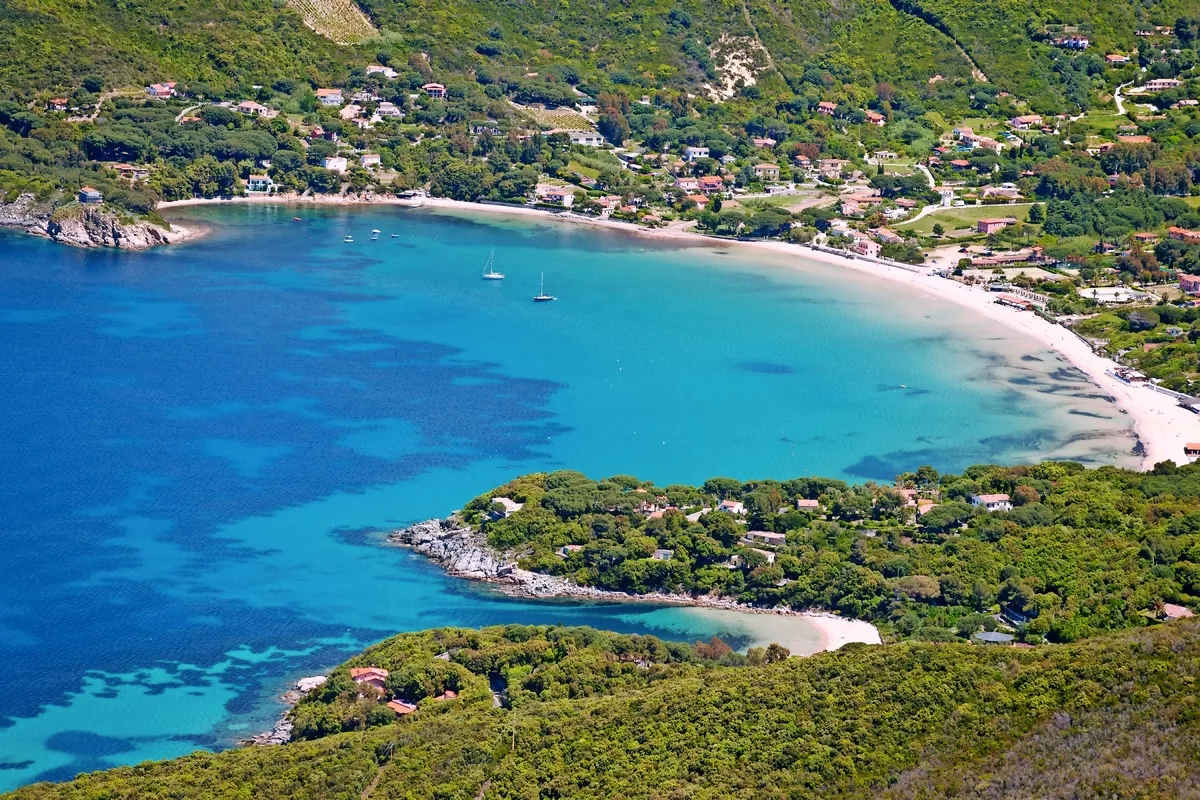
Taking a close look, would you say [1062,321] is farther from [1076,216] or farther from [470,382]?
[470,382]

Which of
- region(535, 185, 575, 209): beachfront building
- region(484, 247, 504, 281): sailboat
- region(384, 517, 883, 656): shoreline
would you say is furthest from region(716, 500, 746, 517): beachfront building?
region(535, 185, 575, 209): beachfront building

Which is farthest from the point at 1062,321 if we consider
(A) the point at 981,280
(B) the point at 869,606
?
(B) the point at 869,606

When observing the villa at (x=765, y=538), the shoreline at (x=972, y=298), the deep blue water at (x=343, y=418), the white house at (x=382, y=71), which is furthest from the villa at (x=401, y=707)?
the white house at (x=382, y=71)

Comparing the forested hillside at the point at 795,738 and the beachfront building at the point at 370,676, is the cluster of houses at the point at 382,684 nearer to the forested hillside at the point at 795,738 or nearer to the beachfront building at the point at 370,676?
the beachfront building at the point at 370,676

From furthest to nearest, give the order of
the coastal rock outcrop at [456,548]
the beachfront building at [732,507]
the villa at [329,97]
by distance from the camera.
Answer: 1. the villa at [329,97]
2. the beachfront building at [732,507]
3. the coastal rock outcrop at [456,548]

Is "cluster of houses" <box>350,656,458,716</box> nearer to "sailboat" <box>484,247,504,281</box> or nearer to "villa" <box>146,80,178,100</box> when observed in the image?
"sailboat" <box>484,247,504,281</box>
